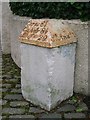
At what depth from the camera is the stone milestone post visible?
409 centimetres

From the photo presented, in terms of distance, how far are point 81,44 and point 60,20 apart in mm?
502

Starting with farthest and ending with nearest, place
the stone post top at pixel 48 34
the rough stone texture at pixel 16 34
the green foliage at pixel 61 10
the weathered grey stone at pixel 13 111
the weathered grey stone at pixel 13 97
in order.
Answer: the rough stone texture at pixel 16 34 < the weathered grey stone at pixel 13 97 < the green foliage at pixel 61 10 < the weathered grey stone at pixel 13 111 < the stone post top at pixel 48 34

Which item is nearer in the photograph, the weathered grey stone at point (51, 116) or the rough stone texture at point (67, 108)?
the weathered grey stone at point (51, 116)

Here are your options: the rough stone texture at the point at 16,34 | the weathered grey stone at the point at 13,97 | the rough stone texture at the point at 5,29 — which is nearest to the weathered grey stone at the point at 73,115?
the weathered grey stone at the point at 13,97

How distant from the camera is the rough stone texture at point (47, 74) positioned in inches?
162

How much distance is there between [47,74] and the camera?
13.5 ft

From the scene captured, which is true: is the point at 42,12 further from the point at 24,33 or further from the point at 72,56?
the point at 72,56

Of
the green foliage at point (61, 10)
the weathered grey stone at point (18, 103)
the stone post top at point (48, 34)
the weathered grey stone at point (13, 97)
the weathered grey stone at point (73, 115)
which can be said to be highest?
the green foliage at point (61, 10)

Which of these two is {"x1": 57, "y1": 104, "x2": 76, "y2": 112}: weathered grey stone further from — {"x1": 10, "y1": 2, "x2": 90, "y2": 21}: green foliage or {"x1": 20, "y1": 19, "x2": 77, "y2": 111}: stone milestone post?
{"x1": 10, "y1": 2, "x2": 90, "y2": 21}: green foliage

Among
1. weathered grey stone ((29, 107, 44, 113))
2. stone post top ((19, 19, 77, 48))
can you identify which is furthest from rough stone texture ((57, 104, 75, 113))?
stone post top ((19, 19, 77, 48))

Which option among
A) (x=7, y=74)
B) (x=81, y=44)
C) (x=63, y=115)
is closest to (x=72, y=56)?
(x=81, y=44)

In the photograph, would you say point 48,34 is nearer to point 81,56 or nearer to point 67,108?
point 81,56

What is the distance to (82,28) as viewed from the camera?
4500mm

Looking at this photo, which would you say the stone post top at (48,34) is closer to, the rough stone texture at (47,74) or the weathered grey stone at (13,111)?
the rough stone texture at (47,74)
